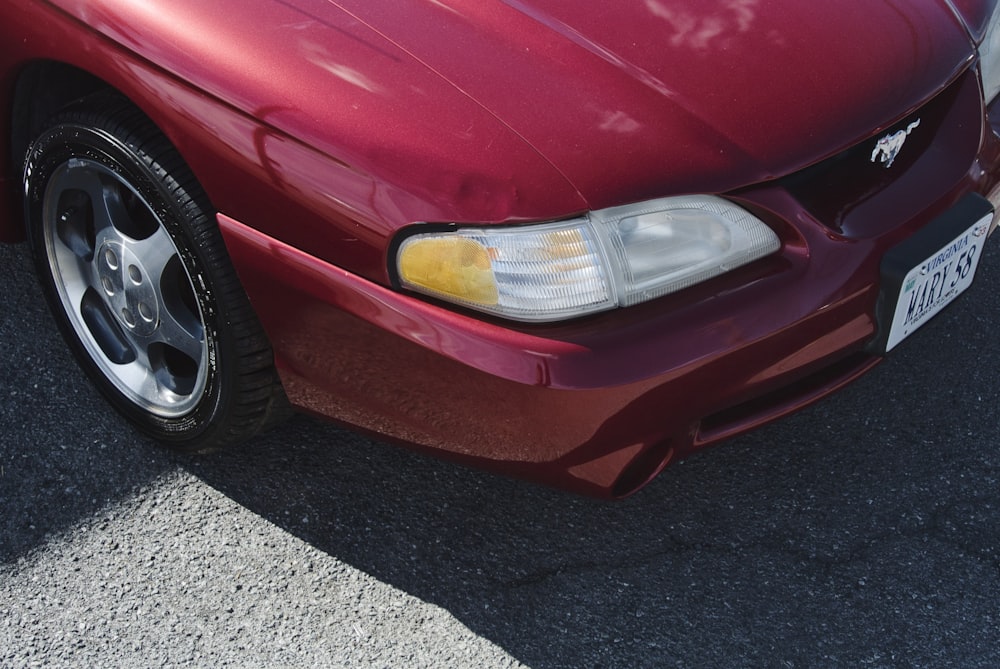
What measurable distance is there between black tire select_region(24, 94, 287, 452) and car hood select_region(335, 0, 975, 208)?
0.47 metres

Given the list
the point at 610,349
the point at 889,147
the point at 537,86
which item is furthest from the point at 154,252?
the point at 889,147

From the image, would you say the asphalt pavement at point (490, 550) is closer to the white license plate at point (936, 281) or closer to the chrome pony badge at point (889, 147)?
the white license plate at point (936, 281)

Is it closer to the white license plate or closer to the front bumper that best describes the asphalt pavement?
the white license plate

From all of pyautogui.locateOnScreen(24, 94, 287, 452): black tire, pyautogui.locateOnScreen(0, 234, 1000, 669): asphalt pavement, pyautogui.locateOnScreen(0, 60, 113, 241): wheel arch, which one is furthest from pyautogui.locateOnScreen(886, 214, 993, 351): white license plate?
pyautogui.locateOnScreen(0, 60, 113, 241): wheel arch

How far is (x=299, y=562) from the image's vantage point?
2.23m

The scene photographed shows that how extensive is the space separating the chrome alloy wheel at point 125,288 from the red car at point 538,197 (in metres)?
0.04

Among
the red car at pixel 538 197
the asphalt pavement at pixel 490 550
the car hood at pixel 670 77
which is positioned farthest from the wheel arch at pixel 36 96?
the car hood at pixel 670 77

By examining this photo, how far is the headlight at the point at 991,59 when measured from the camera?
2334 mm

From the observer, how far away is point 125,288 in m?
2.32

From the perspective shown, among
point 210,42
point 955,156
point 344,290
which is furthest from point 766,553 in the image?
point 210,42

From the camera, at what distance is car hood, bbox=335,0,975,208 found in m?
1.81

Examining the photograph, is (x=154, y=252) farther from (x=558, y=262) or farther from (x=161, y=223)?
(x=558, y=262)

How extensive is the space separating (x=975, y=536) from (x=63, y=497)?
1.86 meters

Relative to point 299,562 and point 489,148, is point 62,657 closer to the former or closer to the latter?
point 299,562
